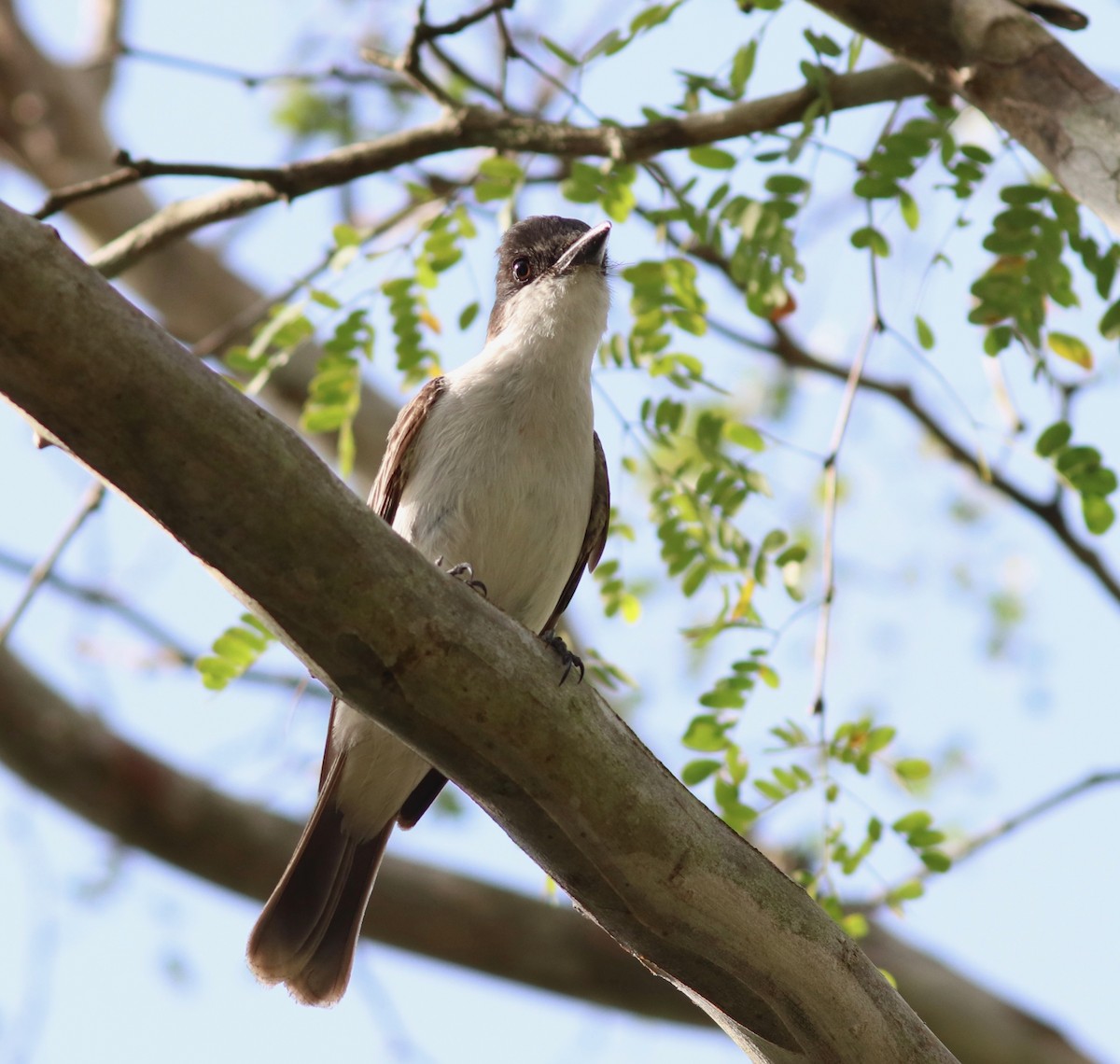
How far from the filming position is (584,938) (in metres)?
6.09

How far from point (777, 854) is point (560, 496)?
2.96 meters

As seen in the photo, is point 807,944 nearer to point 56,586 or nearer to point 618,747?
point 618,747

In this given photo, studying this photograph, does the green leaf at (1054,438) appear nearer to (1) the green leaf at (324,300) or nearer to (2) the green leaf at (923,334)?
(2) the green leaf at (923,334)

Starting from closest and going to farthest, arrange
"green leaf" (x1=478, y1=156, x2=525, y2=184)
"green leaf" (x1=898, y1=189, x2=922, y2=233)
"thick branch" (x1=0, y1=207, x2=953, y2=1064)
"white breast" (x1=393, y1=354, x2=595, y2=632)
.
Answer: "thick branch" (x1=0, y1=207, x2=953, y2=1064), "green leaf" (x1=898, y1=189, x2=922, y2=233), "white breast" (x1=393, y1=354, x2=595, y2=632), "green leaf" (x1=478, y1=156, x2=525, y2=184)

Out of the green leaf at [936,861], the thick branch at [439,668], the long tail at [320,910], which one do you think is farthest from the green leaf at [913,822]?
the long tail at [320,910]

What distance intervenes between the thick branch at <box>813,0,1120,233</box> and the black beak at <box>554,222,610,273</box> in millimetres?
1234

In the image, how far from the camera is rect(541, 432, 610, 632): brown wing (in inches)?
171

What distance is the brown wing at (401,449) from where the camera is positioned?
4234 mm

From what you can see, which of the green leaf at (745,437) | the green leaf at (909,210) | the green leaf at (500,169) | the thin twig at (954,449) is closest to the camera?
the green leaf at (909,210)

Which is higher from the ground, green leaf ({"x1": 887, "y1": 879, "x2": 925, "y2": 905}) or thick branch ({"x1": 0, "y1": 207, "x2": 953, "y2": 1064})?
green leaf ({"x1": 887, "y1": 879, "x2": 925, "y2": 905})

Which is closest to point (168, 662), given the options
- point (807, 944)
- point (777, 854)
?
point (777, 854)

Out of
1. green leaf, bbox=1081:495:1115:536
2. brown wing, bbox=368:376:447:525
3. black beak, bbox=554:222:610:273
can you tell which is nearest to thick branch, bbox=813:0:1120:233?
green leaf, bbox=1081:495:1115:536

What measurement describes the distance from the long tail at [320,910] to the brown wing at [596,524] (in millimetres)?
897

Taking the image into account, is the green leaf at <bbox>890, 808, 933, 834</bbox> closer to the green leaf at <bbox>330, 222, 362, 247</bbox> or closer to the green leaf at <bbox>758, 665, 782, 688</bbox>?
the green leaf at <bbox>758, 665, 782, 688</bbox>
